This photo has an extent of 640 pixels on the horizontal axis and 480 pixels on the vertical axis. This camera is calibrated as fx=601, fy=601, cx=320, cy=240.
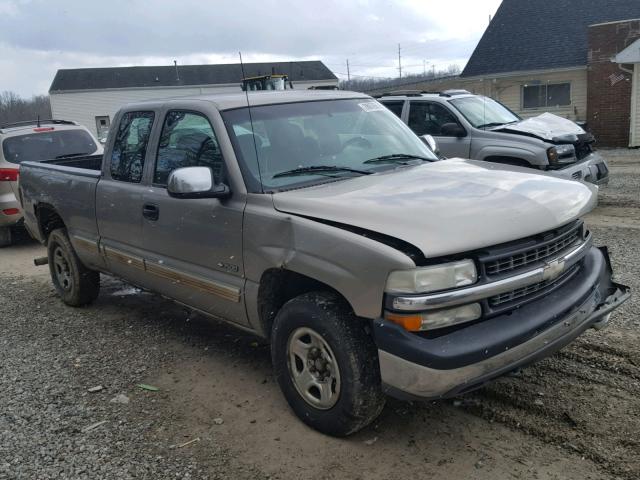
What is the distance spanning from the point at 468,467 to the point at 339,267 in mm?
1252

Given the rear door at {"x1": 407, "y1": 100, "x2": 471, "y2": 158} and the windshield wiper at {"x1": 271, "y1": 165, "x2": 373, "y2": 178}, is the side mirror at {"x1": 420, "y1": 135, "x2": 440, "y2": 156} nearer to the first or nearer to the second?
the windshield wiper at {"x1": 271, "y1": 165, "x2": 373, "y2": 178}

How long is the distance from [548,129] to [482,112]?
1056 millimetres

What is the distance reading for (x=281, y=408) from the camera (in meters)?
3.91

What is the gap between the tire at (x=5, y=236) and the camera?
9.86m

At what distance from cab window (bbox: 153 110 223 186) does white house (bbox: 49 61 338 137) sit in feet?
134

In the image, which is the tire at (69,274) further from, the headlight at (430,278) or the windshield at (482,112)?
the windshield at (482,112)

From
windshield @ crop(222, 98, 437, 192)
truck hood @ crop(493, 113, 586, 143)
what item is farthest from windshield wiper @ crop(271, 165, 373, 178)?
truck hood @ crop(493, 113, 586, 143)

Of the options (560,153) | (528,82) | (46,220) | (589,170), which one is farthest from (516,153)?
(528,82)

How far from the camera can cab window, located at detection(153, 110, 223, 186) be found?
4.14 meters

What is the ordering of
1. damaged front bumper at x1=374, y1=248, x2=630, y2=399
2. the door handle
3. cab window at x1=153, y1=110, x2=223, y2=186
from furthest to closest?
the door handle, cab window at x1=153, y1=110, x2=223, y2=186, damaged front bumper at x1=374, y1=248, x2=630, y2=399

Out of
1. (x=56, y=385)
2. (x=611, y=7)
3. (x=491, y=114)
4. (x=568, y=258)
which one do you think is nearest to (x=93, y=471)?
(x=56, y=385)

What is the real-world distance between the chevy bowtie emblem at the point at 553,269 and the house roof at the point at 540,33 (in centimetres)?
1970

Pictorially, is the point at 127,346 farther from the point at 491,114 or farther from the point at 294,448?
the point at 491,114

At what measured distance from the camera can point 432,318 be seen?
2918 mm
